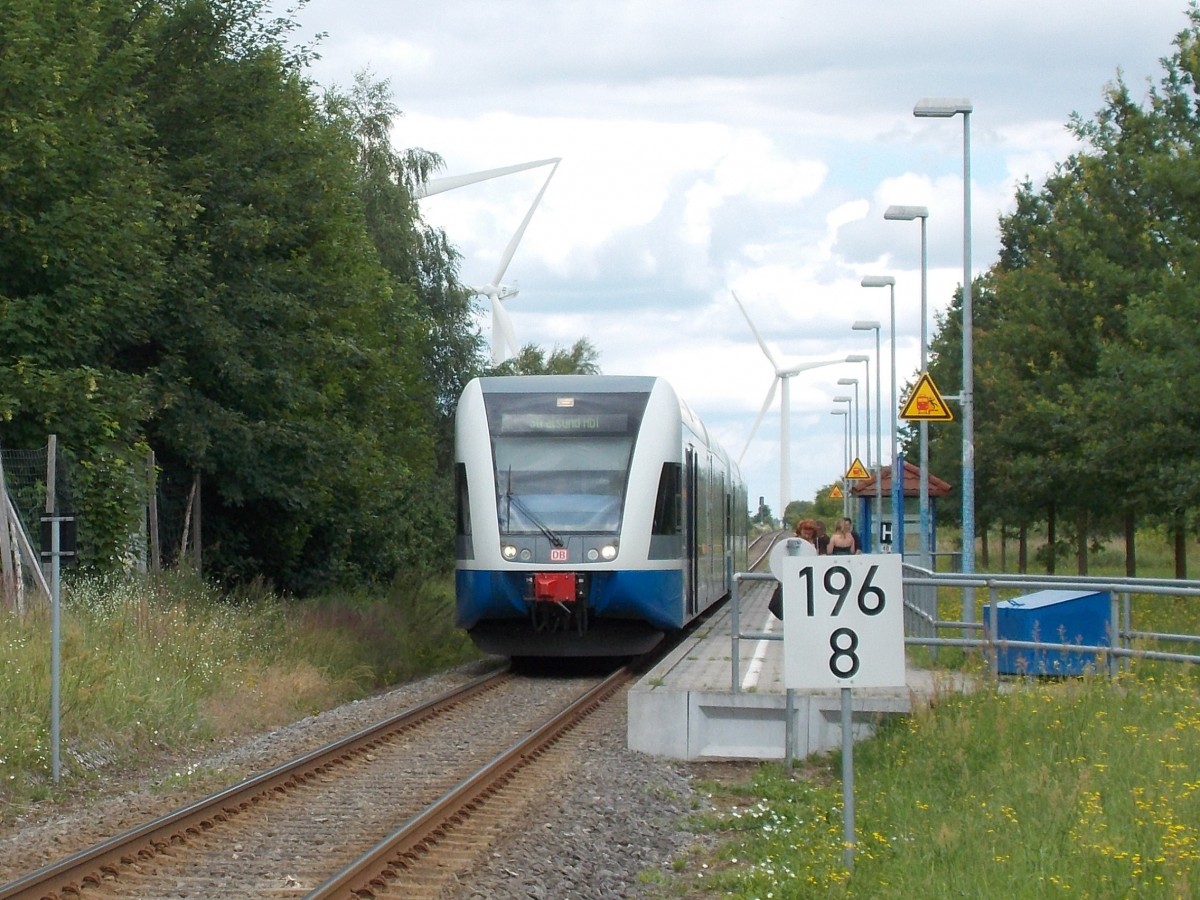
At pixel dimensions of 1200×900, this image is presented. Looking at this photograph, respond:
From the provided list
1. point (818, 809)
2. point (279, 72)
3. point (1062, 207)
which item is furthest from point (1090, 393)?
point (818, 809)

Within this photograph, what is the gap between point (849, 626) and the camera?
26.8ft

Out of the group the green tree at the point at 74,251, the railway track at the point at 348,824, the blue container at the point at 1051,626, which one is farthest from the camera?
the green tree at the point at 74,251

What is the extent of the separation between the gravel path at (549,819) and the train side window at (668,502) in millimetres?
4717

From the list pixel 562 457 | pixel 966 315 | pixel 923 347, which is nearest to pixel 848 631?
pixel 562 457

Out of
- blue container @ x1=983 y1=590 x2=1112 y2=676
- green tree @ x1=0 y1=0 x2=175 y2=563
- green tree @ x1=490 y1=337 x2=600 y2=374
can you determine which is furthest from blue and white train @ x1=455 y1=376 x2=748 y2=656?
green tree @ x1=490 y1=337 x2=600 y2=374

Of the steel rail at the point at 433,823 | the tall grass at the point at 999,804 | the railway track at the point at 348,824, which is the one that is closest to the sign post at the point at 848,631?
the tall grass at the point at 999,804

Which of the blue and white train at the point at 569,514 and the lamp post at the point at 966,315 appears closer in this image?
the blue and white train at the point at 569,514

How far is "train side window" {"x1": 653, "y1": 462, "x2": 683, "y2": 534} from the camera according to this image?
19.2 metres

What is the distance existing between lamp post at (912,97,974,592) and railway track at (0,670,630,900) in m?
11.6

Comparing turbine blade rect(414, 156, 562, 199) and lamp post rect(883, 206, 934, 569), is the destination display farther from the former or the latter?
turbine blade rect(414, 156, 562, 199)

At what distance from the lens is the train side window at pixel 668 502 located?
1919 centimetres

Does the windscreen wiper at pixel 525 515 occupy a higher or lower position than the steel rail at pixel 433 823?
higher

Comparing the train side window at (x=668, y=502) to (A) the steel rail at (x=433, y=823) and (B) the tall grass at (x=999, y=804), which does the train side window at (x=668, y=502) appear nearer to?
(A) the steel rail at (x=433, y=823)

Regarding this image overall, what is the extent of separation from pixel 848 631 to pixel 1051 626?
6.43 meters
